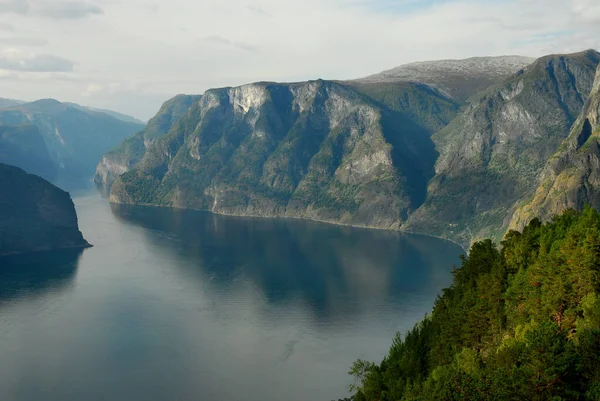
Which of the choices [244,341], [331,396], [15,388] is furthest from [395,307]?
[15,388]

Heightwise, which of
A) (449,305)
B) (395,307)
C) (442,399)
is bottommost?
(395,307)

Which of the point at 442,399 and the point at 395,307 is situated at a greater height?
the point at 442,399

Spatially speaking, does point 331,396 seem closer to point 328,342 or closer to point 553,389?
point 328,342

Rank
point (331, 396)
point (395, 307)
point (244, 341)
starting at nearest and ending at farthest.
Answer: point (331, 396)
point (244, 341)
point (395, 307)

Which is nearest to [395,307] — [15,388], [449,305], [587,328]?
[449,305]

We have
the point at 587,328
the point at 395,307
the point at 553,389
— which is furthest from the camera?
the point at 395,307

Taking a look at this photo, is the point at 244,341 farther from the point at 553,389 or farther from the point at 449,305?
the point at 553,389

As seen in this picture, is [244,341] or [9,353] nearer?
[9,353]
